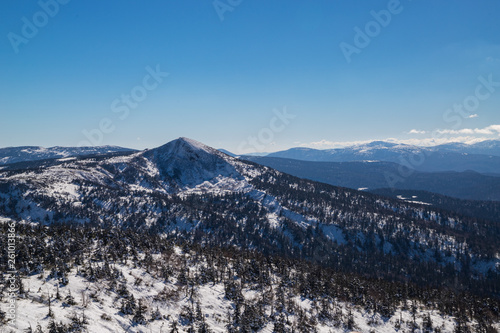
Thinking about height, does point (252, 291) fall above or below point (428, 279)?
above

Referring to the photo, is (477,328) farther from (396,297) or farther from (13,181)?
(13,181)

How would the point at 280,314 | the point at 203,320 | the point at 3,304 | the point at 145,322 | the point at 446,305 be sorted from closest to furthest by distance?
1. the point at 3,304
2. the point at 145,322
3. the point at 203,320
4. the point at 280,314
5. the point at 446,305


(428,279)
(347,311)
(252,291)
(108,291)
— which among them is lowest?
(428,279)

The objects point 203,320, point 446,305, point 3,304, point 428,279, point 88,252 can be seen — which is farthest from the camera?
point 428,279

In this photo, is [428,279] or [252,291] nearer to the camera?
[252,291]

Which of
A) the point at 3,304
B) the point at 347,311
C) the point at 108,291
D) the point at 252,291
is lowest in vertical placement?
the point at 347,311

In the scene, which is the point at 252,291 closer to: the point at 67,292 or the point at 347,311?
the point at 347,311

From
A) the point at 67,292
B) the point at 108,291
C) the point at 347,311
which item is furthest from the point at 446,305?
the point at 67,292

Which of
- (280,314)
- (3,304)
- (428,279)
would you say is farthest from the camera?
(428,279)

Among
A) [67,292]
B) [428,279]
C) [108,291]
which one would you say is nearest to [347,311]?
[108,291]
